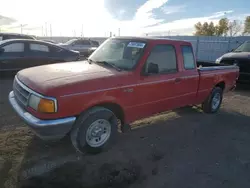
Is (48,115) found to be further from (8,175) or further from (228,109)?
(228,109)

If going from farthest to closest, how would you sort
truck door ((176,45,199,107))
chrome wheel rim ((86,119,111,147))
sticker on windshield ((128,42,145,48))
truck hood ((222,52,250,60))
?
truck hood ((222,52,250,60)) → truck door ((176,45,199,107)) → sticker on windshield ((128,42,145,48)) → chrome wheel rim ((86,119,111,147))

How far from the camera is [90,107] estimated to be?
11.4 feet

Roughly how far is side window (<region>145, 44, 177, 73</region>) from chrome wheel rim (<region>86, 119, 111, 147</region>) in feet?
3.83

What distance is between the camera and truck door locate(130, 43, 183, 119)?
4.05 metres

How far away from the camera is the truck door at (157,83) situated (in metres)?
4.05

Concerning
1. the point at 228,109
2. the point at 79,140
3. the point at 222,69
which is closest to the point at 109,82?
the point at 79,140

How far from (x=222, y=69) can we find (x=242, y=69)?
11.8ft

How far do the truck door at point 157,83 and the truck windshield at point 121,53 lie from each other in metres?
0.23

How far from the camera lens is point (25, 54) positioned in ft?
28.3

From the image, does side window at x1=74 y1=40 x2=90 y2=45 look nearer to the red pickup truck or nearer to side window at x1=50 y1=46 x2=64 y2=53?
side window at x1=50 y1=46 x2=64 y2=53

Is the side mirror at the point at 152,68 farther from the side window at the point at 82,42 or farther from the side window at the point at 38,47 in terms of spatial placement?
the side window at the point at 82,42

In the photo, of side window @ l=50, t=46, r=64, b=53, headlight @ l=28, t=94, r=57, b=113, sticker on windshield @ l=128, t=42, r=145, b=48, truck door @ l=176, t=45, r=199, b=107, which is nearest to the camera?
headlight @ l=28, t=94, r=57, b=113

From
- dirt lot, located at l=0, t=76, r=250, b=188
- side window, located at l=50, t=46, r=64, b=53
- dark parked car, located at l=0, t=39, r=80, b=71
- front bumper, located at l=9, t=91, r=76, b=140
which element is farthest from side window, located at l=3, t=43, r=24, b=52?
front bumper, located at l=9, t=91, r=76, b=140

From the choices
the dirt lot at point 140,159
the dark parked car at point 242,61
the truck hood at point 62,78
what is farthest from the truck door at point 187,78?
the dark parked car at point 242,61
